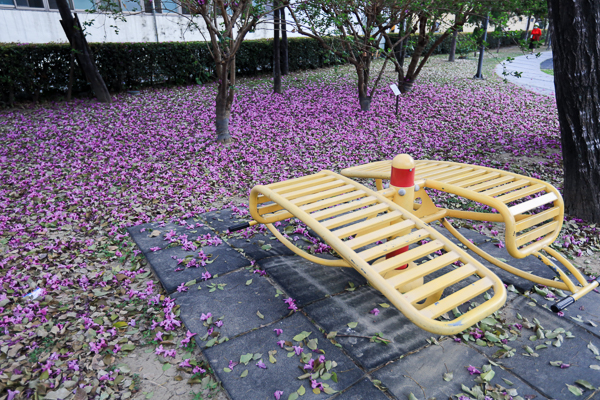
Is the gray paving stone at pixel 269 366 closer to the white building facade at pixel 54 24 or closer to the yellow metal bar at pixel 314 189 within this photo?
the yellow metal bar at pixel 314 189

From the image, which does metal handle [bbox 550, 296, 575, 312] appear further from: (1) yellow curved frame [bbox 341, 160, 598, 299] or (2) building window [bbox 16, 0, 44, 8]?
(2) building window [bbox 16, 0, 44, 8]

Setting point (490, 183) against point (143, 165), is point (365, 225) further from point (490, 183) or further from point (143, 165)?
point (143, 165)

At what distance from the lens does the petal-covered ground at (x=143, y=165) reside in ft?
8.84

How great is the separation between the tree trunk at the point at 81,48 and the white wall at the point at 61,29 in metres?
2.02

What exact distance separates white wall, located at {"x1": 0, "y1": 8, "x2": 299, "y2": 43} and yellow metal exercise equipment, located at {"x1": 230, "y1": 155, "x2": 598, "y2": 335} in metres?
9.08

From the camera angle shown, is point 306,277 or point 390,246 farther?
point 306,277

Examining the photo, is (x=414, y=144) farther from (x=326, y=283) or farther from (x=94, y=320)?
(x=94, y=320)

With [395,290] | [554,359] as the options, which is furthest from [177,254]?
[554,359]

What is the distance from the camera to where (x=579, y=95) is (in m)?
3.99

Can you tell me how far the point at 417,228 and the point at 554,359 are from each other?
111 centimetres

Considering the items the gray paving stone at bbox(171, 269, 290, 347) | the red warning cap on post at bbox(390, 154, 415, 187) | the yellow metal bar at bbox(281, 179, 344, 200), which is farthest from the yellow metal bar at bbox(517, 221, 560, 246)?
the gray paving stone at bbox(171, 269, 290, 347)

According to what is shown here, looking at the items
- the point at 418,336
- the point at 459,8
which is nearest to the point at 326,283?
the point at 418,336

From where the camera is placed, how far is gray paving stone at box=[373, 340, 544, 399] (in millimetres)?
2111

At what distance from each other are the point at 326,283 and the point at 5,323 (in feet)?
7.70
